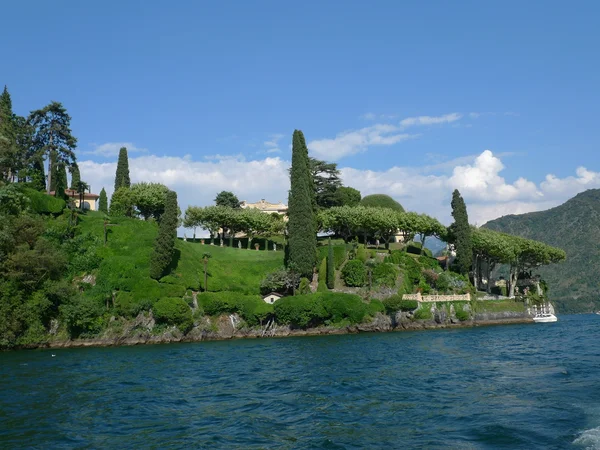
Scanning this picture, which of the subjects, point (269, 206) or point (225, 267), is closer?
point (225, 267)

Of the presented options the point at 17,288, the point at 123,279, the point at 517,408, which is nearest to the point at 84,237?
the point at 123,279

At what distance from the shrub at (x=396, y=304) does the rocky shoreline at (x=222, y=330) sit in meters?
0.99

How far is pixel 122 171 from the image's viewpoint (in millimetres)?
97688

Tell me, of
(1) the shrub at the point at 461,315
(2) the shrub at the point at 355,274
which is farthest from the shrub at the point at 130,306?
(1) the shrub at the point at 461,315

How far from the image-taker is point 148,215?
93000 millimetres

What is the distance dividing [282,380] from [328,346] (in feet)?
62.3

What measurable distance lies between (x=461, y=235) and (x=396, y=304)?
2447 centimetres

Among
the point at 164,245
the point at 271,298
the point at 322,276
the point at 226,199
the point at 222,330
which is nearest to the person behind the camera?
the point at 222,330

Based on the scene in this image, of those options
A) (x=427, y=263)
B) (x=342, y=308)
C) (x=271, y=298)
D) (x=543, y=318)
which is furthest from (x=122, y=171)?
(x=543, y=318)

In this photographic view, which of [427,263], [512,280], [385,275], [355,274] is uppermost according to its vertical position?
[427,263]

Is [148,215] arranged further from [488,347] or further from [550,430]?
[550,430]

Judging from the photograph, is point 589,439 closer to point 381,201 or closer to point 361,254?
point 361,254

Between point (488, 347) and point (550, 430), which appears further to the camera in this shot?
point (488, 347)

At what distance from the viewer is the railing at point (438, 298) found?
74.9 m
